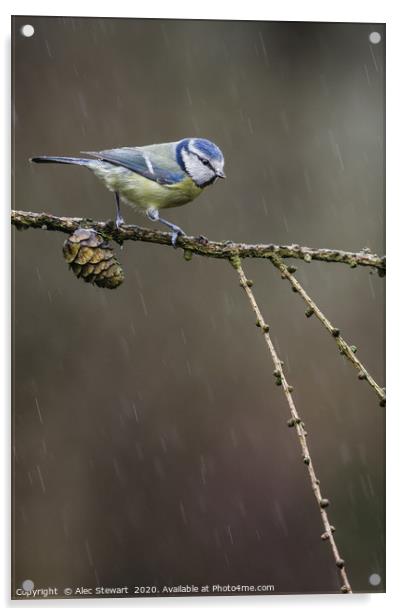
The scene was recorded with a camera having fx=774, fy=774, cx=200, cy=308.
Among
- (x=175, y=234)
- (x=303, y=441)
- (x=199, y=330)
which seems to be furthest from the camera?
(x=199, y=330)

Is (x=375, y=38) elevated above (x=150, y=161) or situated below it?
above

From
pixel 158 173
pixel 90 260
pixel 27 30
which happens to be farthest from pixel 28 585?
pixel 27 30

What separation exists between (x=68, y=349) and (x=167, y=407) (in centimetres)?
30

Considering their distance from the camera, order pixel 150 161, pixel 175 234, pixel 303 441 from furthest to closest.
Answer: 1. pixel 150 161
2. pixel 175 234
3. pixel 303 441

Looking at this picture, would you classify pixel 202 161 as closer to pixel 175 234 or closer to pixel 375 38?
pixel 175 234

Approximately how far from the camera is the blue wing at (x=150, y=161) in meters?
1.80

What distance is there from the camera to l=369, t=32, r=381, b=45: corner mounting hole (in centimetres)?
187

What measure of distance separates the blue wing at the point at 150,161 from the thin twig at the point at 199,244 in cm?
24

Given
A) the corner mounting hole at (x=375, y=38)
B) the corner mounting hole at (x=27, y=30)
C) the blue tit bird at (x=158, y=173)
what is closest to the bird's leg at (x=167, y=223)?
the blue tit bird at (x=158, y=173)

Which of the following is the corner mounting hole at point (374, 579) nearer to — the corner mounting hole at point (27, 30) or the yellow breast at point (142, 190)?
the yellow breast at point (142, 190)

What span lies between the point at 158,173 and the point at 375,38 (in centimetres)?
Answer: 62

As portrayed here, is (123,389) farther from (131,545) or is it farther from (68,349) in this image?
(131,545)

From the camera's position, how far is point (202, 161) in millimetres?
1789

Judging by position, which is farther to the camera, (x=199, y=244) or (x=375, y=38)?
(x=375, y=38)
